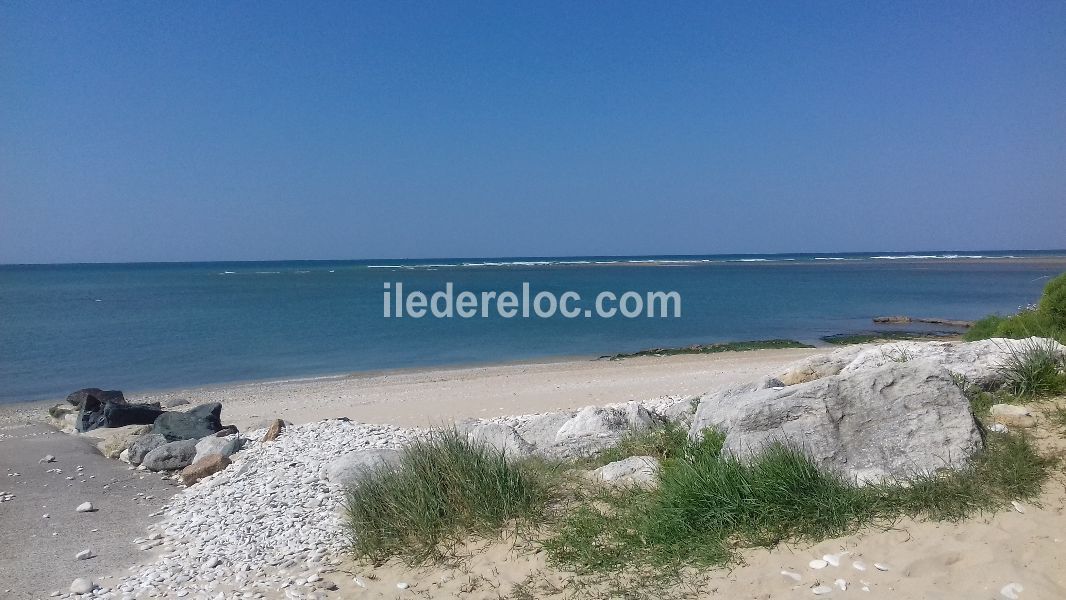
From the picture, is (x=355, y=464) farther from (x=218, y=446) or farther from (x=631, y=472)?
(x=218, y=446)

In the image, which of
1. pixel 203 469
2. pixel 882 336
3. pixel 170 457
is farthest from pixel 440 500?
pixel 882 336

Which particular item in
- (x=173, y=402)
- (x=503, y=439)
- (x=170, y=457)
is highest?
(x=503, y=439)

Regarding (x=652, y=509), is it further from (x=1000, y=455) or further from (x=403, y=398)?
(x=403, y=398)

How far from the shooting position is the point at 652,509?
198 inches

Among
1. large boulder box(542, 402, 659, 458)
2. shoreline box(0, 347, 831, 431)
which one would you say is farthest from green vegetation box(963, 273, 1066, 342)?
shoreline box(0, 347, 831, 431)

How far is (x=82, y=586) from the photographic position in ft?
18.7

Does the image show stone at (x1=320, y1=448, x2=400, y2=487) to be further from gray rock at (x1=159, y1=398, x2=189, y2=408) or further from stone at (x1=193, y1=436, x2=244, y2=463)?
gray rock at (x1=159, y1=398, x2=189, y2=408)

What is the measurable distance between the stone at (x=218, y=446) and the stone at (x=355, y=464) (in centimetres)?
222

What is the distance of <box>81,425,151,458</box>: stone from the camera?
10711mm

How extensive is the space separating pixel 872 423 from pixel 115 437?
11270 millimetres

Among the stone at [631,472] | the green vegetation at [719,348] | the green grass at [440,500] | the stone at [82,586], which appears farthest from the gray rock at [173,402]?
the stone at [631,472]

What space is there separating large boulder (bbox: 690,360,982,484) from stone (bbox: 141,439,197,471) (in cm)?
718

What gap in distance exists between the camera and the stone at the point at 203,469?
28.5ft

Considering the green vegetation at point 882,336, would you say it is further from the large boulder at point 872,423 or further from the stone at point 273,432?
the large boulder at point 872,423
